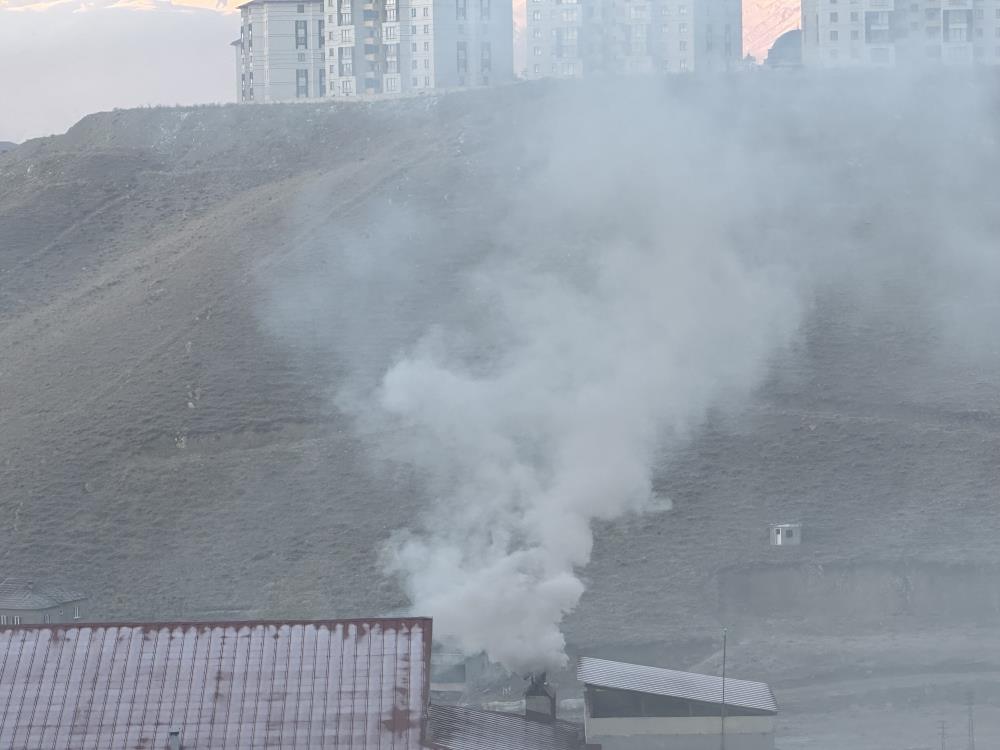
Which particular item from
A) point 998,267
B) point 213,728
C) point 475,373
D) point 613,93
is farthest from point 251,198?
point 213,728

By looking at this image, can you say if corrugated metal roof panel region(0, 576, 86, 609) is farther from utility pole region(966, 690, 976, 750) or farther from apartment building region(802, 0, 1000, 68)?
apartment building region(802, 0, 1000, 68)

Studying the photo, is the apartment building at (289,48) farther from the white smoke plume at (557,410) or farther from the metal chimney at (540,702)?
the metal chimney at (540,702)

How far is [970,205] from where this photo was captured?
88.6m

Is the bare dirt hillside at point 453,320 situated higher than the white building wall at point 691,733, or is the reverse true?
the bare dirt hillside at point 453,320

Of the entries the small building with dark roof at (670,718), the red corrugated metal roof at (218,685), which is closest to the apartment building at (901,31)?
the small building with dark roof at (670,718)

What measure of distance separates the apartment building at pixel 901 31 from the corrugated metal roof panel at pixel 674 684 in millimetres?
81967

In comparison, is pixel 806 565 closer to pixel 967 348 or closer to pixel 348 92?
pixel 967 348

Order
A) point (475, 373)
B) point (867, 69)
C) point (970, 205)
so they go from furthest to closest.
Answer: point (867, 69) → point (970, 205) → point (475, 373)

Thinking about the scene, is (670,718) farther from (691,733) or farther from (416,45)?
(416,45)

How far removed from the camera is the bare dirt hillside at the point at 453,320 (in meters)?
57.3

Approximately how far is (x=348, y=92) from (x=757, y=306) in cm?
5654

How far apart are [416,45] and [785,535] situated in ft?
228

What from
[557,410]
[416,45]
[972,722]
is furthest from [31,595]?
[416,45]

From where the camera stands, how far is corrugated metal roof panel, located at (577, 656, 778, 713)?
127 ft
